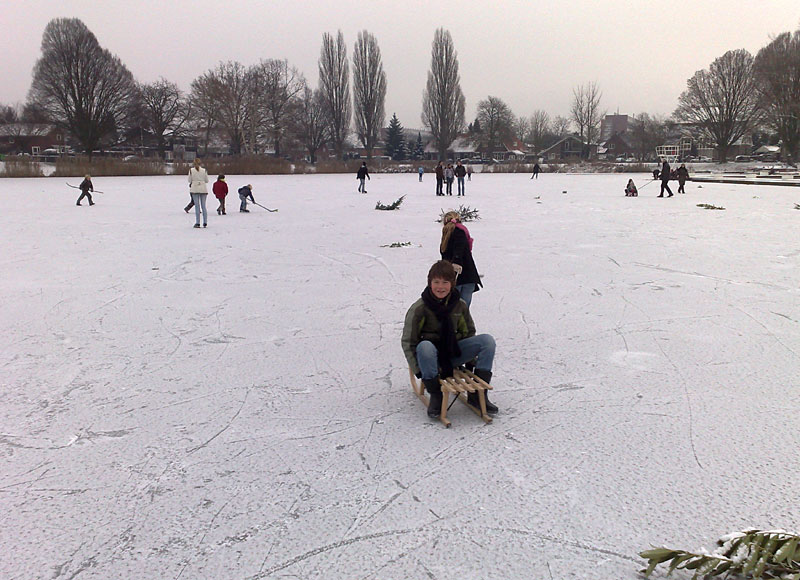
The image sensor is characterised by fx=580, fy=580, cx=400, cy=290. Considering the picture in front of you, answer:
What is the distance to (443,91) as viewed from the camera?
61625mm

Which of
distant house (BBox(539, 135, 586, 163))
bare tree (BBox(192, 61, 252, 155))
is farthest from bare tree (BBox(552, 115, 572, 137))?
bare tree (BBox(192, 61, 252, 155))

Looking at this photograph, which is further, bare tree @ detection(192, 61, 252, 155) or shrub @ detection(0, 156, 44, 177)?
bare tree @ detection(192, 61, 252, 155)

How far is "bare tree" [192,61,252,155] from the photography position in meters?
53.6

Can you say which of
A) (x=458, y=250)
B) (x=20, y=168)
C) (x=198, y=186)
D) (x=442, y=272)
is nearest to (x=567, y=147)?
(x=20, y=168)

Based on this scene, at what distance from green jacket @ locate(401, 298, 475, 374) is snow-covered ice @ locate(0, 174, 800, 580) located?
47 cm

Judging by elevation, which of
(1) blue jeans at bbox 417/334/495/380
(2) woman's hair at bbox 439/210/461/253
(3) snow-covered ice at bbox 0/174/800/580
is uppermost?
(2) woman's hair at bbox 439/210/461/253

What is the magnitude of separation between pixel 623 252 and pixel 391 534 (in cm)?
812

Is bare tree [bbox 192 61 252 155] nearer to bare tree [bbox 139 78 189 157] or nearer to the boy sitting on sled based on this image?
bare tree [bbox 139 78 189 157]

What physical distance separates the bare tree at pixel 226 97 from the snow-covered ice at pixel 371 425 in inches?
1964

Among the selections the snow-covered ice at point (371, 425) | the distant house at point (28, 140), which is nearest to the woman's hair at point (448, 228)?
the snow-covered ice at point (371, 425)

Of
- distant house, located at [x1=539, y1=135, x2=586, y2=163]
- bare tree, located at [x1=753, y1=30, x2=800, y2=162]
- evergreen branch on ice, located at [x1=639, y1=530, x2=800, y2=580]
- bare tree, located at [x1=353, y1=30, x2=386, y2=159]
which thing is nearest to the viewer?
evergreen branch on ice, located at [x1=639, y1=530, x2=800, y2=580]

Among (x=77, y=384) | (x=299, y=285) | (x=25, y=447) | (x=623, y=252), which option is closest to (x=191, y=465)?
(x=25, y=447)

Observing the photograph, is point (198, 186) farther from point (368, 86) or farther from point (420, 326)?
point (368, 86)

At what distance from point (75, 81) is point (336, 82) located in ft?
81.4
